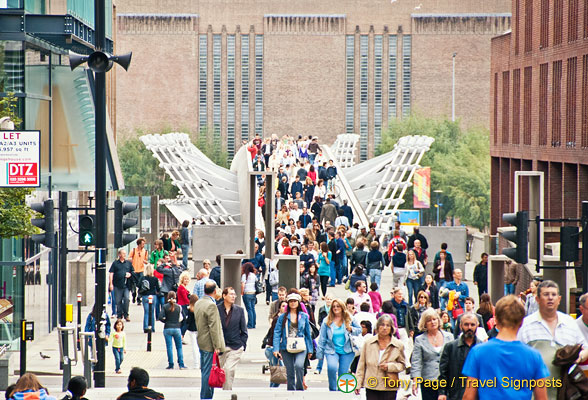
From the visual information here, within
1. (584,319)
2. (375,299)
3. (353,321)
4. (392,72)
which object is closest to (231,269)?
(375,299)

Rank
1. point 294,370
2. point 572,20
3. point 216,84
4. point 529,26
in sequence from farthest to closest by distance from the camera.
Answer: point 216,84
point 529,26
point 572,20
point 294,370

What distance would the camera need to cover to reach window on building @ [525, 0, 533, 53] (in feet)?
140

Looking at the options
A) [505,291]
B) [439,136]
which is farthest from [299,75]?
[505,291]

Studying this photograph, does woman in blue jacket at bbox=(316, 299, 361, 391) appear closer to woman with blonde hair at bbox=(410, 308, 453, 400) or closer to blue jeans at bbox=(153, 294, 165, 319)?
woman with blonde hair at bbox=(410, 308, 453, 400)

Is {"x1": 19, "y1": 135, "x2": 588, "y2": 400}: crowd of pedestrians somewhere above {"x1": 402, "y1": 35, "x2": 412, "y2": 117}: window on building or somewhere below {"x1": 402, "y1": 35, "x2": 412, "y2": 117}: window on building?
below

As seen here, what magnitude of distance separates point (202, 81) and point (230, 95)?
7.93ft

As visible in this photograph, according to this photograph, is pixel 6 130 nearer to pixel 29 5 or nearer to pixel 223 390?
pixel 29 5

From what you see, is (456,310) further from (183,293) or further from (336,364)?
(336,364)

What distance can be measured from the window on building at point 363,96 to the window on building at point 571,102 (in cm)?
5475

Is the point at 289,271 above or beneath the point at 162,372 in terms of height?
above

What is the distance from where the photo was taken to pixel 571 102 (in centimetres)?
3759

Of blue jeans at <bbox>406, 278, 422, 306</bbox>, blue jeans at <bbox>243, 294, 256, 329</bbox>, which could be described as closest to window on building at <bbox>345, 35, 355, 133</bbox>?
blue jeans at <bbox>406, 278, 422, 306</bbox>

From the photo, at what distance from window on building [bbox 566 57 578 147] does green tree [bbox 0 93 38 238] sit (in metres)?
22.7

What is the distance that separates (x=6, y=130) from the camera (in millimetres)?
17766
